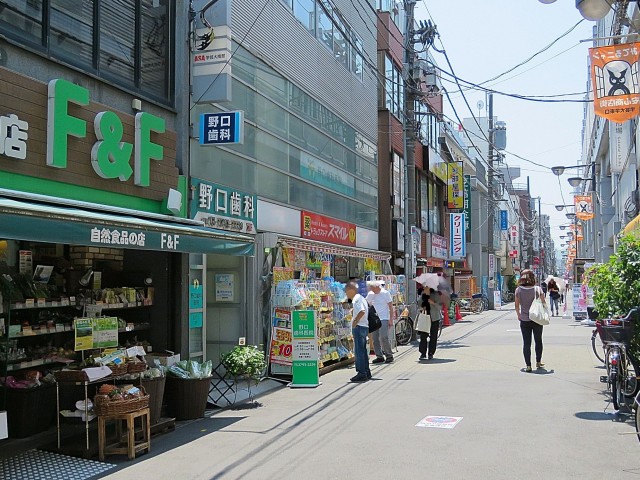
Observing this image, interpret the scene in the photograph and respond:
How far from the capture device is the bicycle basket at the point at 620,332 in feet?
28.1

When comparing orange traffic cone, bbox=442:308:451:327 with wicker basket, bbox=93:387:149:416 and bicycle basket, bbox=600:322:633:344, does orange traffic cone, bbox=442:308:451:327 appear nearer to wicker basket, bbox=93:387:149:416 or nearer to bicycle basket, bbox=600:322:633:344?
bicycle basket, bbox=600:322:633:344

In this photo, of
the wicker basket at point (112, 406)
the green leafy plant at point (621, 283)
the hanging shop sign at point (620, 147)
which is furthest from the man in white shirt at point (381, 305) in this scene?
the hanging shop sign at point (620, 147)

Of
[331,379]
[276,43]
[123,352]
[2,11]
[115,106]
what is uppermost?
[276,43]

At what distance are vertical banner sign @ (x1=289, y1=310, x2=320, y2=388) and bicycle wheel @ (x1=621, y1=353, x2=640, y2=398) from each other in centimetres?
514

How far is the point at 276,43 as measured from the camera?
48.0 feet

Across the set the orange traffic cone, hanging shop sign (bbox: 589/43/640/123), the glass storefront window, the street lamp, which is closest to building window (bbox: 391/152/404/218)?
the orange traffic cone

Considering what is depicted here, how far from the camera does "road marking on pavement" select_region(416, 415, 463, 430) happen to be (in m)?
8.26

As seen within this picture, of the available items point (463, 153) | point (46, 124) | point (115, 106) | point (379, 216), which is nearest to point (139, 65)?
point (115, 106)

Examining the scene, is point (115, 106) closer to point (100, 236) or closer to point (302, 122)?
point (100, 236)

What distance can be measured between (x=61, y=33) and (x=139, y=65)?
5.56 ft

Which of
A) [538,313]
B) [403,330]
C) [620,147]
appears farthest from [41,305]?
[620,147]

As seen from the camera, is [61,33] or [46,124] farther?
[61,33]

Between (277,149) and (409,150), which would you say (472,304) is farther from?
(277,149)

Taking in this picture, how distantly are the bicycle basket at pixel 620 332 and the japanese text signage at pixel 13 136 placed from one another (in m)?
7.60
